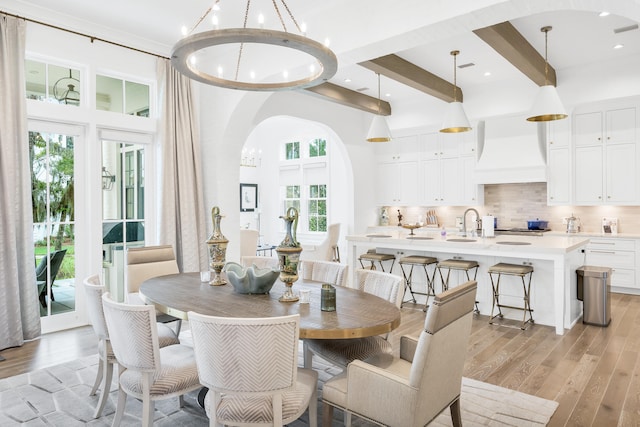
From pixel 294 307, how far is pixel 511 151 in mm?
5736

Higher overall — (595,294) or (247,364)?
(247,364)

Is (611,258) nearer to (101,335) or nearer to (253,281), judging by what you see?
(253,281)

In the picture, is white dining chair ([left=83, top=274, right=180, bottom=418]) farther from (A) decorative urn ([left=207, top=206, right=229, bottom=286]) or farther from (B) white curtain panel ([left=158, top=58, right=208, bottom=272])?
(B) white curtain panel ([left=158, top=58, right=208, bottom=272])

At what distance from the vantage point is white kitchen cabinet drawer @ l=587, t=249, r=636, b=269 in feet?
18.9

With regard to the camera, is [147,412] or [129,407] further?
[129,407]

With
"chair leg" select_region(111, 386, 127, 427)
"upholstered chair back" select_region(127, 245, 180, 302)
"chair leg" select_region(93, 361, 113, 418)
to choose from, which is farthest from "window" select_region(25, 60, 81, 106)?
"chair leg" select_region(111, 386, 127, 427)

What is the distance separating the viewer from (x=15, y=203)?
3.79 metres

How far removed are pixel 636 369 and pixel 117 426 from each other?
3.74 m

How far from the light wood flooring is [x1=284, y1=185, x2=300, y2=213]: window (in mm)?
5309

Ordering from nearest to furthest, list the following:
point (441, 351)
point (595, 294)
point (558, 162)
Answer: point (441, 351), point (595, 294), point (558, 162)

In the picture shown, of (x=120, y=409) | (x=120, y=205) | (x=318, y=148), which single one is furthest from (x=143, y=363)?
(x=318, y=148)

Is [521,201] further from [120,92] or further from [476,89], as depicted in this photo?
[120,92]

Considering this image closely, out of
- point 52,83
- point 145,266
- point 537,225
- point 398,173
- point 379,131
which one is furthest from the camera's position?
point 398,173

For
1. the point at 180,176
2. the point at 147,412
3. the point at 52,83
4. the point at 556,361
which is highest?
the point at 52,83
